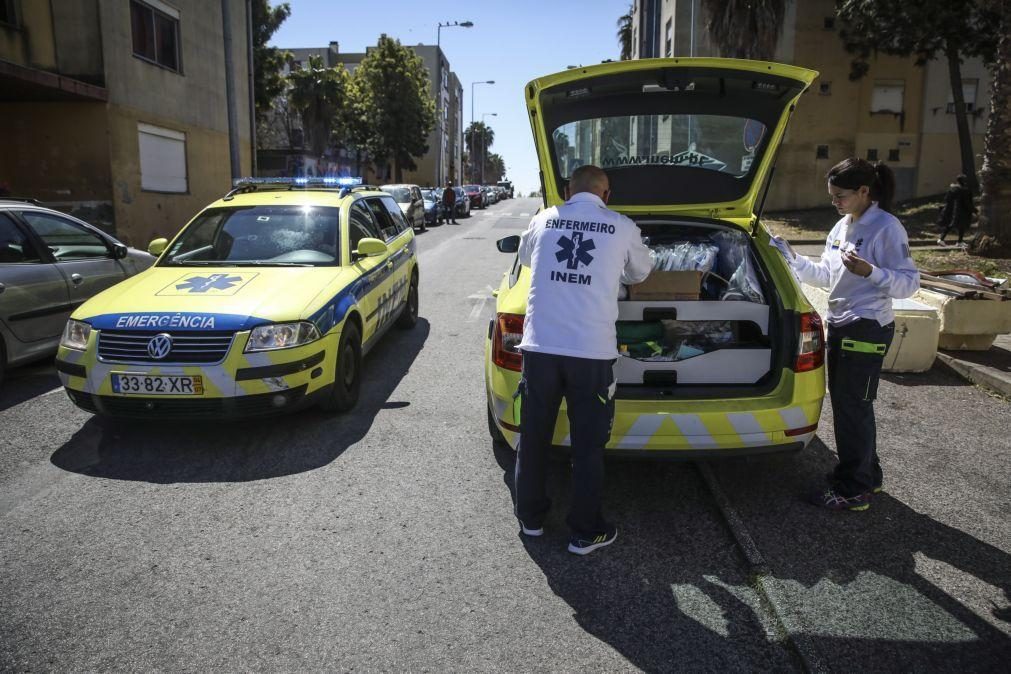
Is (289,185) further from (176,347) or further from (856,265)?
(856,265)

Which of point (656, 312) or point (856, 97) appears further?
point (856, 97)

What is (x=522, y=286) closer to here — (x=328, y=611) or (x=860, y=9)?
(x=328, y=611)

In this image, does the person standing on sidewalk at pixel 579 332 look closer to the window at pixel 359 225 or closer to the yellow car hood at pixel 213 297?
the yellow car hood at pixel 213 297

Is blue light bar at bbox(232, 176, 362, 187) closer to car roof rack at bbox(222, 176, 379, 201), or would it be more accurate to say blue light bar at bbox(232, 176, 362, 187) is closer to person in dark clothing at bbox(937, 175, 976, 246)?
car roof rack at bbox(222, 176, 379, 201)

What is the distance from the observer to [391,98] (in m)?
47.3

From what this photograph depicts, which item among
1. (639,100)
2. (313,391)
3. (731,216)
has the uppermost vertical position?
(639,100)

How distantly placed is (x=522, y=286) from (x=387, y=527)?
1.50 metres

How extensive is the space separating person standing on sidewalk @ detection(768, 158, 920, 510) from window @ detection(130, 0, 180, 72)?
17.5 m

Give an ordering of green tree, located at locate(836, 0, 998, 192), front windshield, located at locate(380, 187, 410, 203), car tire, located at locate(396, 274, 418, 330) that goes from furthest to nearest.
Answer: front windshield, located at locate(380, 187, 410, 203)
green tree, located at locate(836, 0, 998, 192)
car tire, located at locate(396, 274, 418, 330)

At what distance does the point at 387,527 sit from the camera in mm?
3719

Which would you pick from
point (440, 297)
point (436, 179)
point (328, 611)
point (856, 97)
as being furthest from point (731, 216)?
point (436, 179)

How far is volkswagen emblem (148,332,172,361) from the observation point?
4559 mm

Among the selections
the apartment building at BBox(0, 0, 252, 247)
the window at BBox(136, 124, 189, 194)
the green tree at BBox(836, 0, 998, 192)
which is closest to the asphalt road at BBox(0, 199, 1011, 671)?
the apartment building at BBox(0, 0, 252, 247)

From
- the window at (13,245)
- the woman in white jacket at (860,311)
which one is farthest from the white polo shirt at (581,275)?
the window at (13,245)
